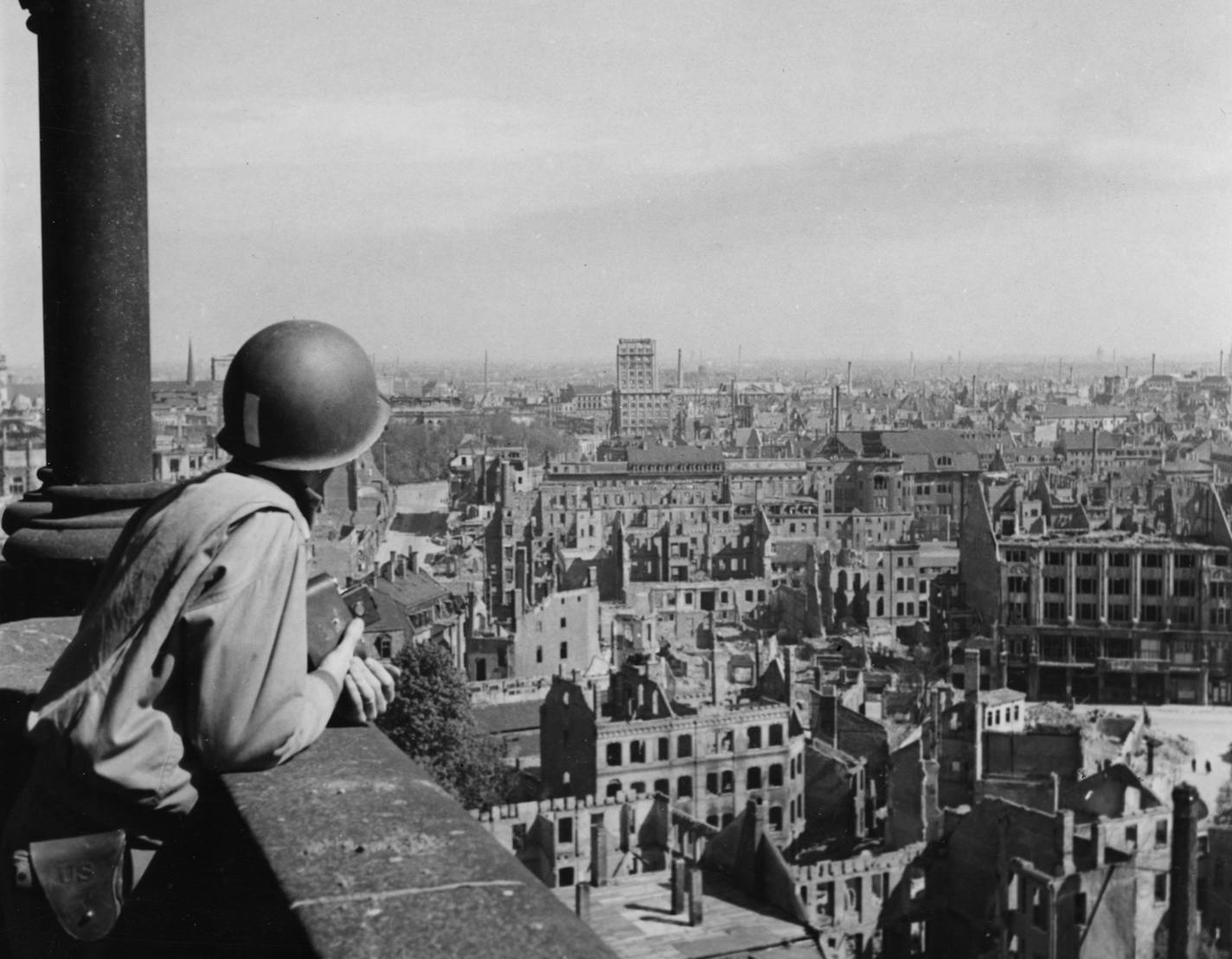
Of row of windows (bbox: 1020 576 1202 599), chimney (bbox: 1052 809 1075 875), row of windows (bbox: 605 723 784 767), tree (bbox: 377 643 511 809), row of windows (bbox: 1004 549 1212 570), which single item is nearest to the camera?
chimney (bbox: 1052 809 1075 875)

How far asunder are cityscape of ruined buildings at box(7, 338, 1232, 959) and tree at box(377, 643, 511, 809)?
5.28ft

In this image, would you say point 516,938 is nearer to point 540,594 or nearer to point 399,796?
point 399,796

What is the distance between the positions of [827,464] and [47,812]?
74.3m

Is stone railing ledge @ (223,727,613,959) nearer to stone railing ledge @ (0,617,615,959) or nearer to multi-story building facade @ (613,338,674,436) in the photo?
stone railing ledge @ (0,617,615,959)

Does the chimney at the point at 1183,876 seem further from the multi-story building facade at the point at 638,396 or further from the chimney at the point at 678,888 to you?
the multi-story building facade at the point at 638,396

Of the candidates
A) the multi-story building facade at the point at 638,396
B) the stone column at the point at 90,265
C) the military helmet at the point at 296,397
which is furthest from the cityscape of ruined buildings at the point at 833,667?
the multi-story building facade at the point at 638,396

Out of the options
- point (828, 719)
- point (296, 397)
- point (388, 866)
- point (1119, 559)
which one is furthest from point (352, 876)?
point (1119, 559)

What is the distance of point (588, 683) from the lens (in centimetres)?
2834

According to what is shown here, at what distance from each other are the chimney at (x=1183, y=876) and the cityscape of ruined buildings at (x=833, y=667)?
0.07 metres

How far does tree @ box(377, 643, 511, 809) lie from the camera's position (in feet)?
83.9

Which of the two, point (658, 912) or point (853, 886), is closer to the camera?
point (658, 912)

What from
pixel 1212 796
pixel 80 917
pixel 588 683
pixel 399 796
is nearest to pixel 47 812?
pixel 80 917

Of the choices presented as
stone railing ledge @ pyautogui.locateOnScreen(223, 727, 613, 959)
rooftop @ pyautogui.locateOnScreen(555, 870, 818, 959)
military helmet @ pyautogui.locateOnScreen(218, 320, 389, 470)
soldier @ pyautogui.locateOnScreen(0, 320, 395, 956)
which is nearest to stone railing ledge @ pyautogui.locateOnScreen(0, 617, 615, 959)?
stone railing ledge @ pyautogui.locateOnScreen(223, 727, 613, 959)

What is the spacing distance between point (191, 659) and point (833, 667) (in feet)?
127
